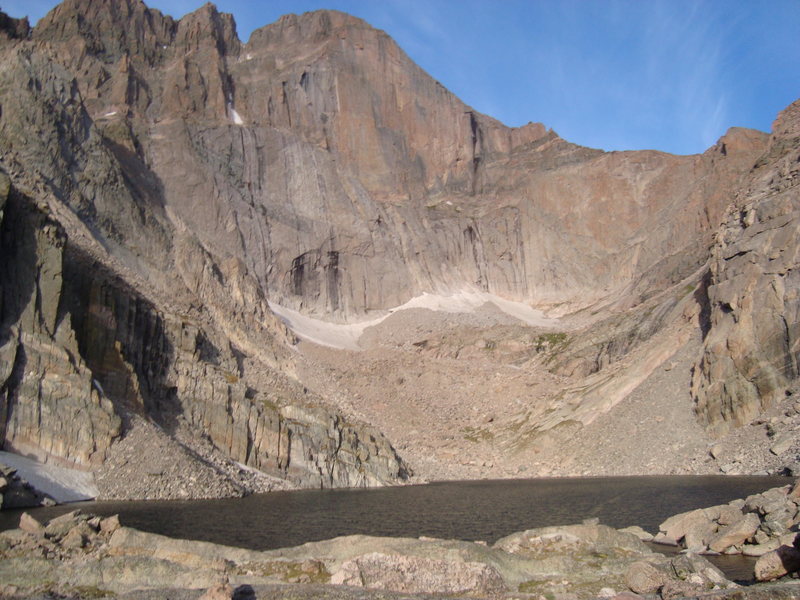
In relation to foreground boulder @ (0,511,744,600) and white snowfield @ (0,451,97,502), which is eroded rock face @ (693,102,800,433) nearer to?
foreground boulder @ (0,511,744,600)

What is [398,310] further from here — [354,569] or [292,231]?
[354,569]

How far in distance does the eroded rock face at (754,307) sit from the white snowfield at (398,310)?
42.9 meters

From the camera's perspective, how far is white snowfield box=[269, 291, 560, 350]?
84.9 metres

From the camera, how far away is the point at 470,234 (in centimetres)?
11606

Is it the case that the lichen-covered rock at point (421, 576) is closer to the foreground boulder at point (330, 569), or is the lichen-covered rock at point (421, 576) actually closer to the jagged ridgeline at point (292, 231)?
the foreground boulder at point (330, 569)

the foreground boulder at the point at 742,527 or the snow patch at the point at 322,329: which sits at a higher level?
the snow patch at the point at 322,329

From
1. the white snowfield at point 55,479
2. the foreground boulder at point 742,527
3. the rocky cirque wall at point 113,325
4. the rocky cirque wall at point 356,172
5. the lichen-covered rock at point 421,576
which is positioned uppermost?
the rocky cirque wall at point 356,172

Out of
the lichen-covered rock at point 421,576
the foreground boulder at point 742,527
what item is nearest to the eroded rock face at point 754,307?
the foreground boulder at point 742,527

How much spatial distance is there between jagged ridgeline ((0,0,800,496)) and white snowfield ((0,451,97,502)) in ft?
2.86

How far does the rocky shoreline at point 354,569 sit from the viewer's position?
13.2 metres

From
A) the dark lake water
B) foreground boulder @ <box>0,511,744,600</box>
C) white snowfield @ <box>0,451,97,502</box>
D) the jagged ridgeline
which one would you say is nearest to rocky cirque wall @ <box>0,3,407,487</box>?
the jagged ridgeline

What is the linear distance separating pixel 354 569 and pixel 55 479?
71.4 feet

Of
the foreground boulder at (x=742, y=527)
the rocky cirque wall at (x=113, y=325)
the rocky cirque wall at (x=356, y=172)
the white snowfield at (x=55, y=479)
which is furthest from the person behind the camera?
the rocky cirque wall at (x=356, y=172)

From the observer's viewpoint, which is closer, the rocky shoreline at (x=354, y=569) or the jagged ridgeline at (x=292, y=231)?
the rocky shoreline at (x=354, y=569)
